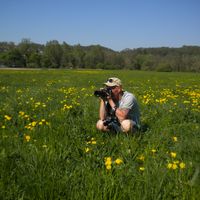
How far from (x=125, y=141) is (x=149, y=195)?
157cm

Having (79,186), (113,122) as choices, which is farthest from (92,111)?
(79,186)

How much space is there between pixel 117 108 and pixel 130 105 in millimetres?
208

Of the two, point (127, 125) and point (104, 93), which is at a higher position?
point (104, 93)

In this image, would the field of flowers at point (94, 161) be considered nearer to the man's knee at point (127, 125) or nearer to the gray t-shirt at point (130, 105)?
the man's knee at point (127, 125)

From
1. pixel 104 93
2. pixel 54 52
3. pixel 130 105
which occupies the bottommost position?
pixel 130 105

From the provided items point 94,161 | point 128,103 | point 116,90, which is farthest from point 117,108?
point 94,161

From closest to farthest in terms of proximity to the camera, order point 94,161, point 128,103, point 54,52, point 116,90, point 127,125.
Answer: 1. point 94,161
2. point 127,125
3. point 128,103
4. point 116,90
5. point 54,52

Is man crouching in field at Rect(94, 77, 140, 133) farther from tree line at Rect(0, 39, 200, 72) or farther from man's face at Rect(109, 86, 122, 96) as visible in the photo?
tree line at Rect(0, 39, 200, 72)

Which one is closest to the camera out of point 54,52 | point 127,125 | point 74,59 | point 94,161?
point 94,161

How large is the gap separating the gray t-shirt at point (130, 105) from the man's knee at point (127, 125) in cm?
26

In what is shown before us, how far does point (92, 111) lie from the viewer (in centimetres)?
668

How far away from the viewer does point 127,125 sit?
16.1 feet

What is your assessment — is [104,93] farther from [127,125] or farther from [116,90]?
[127,125]

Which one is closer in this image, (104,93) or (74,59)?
(104,93)
